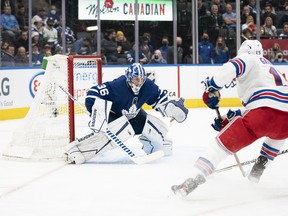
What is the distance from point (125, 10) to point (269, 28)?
2.40 m

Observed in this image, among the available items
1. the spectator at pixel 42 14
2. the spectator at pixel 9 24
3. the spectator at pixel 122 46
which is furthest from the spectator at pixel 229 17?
the spectator at pixel 9 24

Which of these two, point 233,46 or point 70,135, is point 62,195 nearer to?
point 70,135

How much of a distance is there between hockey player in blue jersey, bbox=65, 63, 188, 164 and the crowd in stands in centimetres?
511

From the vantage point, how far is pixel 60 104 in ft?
20.1

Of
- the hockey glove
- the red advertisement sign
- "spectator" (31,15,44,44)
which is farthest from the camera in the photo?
the red advertisement sign

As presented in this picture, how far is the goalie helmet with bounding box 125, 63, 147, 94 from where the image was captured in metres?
5.35

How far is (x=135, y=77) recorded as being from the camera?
536cm

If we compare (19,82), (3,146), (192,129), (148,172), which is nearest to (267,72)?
(148,172)

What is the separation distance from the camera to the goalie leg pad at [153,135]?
5.68 metres

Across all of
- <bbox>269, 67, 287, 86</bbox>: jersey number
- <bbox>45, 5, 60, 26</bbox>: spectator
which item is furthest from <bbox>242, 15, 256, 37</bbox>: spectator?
<bbox>269, 67, 287, 86</bbox>: jersey number

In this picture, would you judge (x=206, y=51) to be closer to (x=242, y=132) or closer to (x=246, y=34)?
(x=246, y=34)

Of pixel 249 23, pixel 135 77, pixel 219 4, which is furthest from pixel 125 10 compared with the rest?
pixel 135 77

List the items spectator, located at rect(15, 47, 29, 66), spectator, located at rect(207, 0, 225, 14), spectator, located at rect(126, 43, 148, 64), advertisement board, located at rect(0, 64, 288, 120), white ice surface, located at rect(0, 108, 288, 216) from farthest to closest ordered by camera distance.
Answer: spectator, located at rect(207, 0, 225, 14), spectator, located at rect(126, 43, 148, 64), spectator, located at rect(15, 47, 29, 66), advertisement board, located at rect(0, 64, 288, 120), white ice surface, located at rect(0, 108, 288, 216)

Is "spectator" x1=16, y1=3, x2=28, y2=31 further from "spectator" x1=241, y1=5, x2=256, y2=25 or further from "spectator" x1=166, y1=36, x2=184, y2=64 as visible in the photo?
"spectator" x1=241, y1=5, x2=256, y2=25
